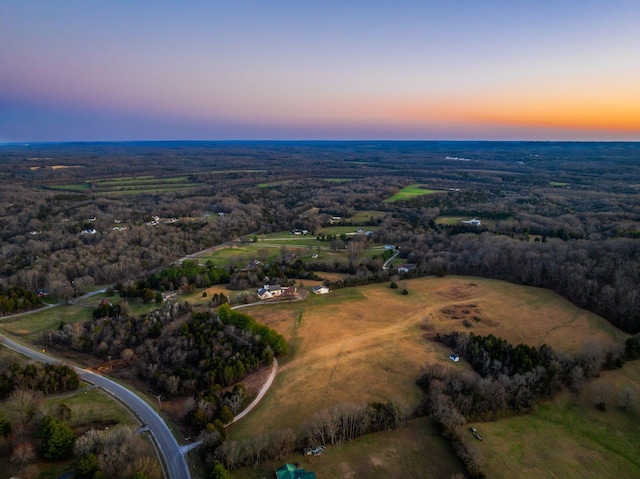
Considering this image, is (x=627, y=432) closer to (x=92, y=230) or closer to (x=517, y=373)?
(x=517, y=373)

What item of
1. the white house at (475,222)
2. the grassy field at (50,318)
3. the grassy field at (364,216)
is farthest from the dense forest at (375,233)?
the grassy field at (50,318)

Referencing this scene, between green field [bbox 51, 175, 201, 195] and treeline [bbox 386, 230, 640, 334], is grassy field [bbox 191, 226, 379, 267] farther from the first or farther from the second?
green field [bbox 51, 175, 201, 195]

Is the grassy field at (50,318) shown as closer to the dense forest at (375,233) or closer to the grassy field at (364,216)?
the dense forest at (375,233)

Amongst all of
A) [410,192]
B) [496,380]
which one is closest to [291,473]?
[496,380]

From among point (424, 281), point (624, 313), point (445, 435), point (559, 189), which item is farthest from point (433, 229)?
point (559, 189)

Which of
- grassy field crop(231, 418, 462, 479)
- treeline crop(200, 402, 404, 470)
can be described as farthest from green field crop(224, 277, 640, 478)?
treeline crop(200, 402, 404, 470)
